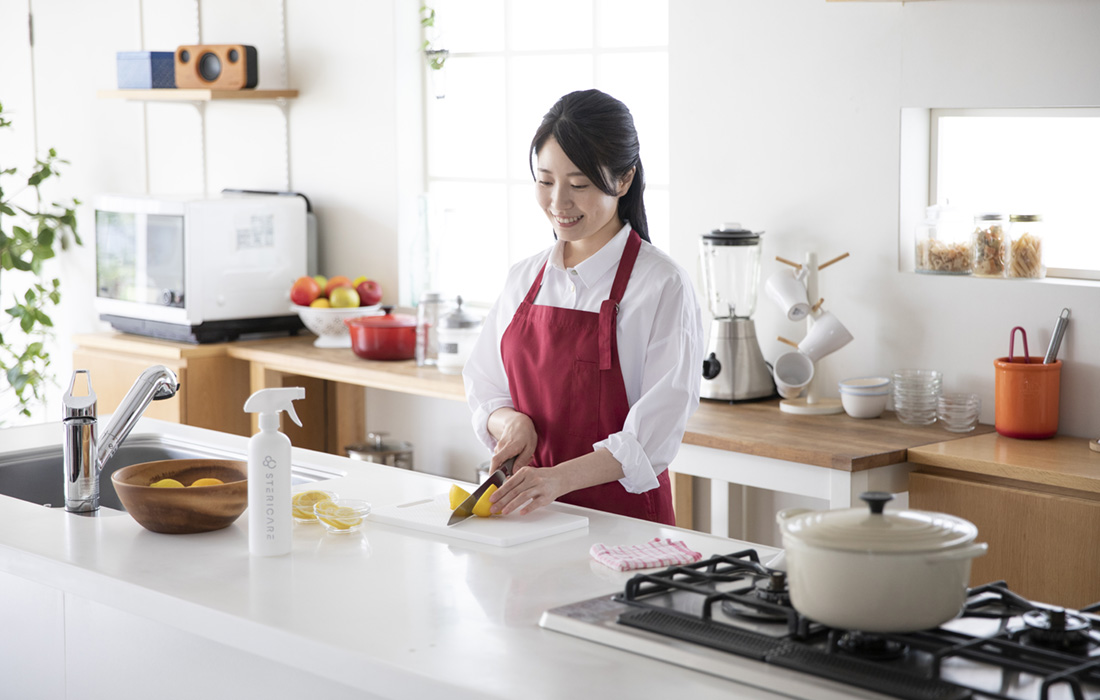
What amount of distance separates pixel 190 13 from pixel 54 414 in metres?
2.04

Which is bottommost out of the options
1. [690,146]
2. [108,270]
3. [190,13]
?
[108,270]

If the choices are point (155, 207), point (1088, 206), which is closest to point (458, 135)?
point (155, 207)

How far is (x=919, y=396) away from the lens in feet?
9.80

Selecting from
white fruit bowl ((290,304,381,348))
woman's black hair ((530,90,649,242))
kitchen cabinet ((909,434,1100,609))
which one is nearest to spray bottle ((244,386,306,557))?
woman's black hair ((530,90,649,242))

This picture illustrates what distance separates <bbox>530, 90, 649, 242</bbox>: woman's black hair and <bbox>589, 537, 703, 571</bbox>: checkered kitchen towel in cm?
71

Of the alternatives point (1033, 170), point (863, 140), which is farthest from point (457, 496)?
point (1033, 170)

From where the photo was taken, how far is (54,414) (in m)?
5.89

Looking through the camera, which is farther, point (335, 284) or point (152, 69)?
point (152, 69)

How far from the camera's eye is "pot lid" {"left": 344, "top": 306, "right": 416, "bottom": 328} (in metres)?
3.94

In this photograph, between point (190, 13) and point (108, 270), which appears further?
point (190, 13)

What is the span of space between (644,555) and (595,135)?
80cm

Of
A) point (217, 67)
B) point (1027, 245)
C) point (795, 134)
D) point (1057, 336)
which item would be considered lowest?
point (1057, 336)

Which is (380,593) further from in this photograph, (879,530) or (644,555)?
(879,530)

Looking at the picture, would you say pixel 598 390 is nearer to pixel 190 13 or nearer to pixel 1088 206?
pixel 1088 206
